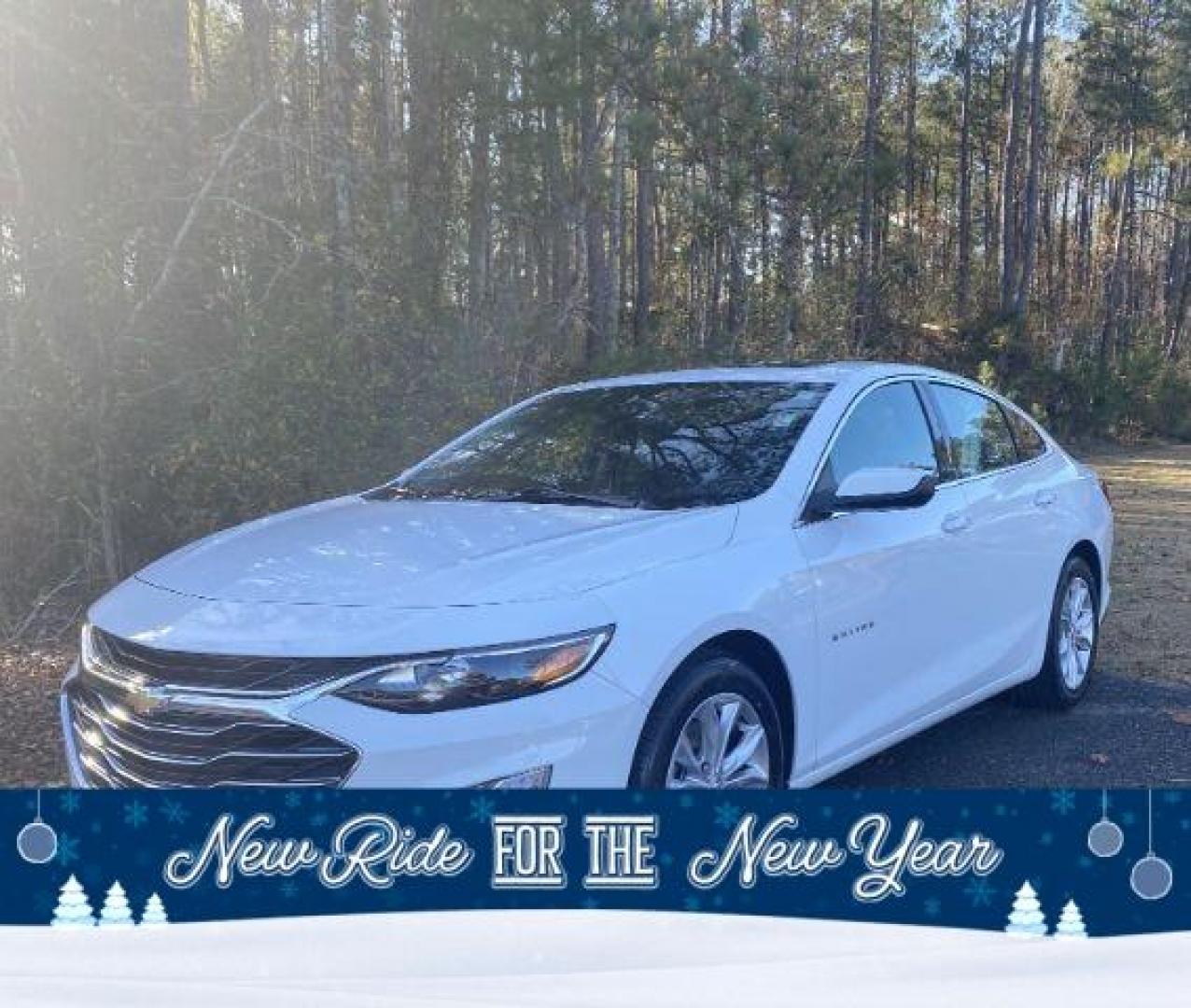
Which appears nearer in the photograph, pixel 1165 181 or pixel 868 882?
pixel 868 882

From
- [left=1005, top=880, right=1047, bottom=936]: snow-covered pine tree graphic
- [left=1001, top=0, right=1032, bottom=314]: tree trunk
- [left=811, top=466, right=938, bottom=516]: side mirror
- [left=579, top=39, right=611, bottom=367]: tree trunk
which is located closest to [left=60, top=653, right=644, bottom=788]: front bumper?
[left=1005, top=880, right=1047, bottom=936]: snow-covered pine tree graphic

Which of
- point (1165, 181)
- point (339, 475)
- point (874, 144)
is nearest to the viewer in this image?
point (339, 475)

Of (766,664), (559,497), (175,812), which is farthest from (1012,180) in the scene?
(175,812)

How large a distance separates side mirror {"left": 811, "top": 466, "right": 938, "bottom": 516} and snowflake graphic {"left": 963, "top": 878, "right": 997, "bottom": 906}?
149 cm

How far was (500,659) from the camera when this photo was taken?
312cm

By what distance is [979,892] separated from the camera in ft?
9.87

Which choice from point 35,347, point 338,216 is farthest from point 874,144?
point 35,347

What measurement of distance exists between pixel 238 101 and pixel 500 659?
6.49 metres

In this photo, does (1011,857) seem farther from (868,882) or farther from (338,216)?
(338,216)

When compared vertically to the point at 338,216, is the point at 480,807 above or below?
below

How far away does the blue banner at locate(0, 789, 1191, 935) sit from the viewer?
9.73 ft

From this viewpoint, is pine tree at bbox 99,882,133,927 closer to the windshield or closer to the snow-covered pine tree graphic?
the windshield

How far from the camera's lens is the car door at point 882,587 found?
4.11 meters

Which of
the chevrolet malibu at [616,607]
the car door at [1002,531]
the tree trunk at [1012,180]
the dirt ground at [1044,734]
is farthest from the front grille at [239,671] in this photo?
the tree trunk at [1012,180]
